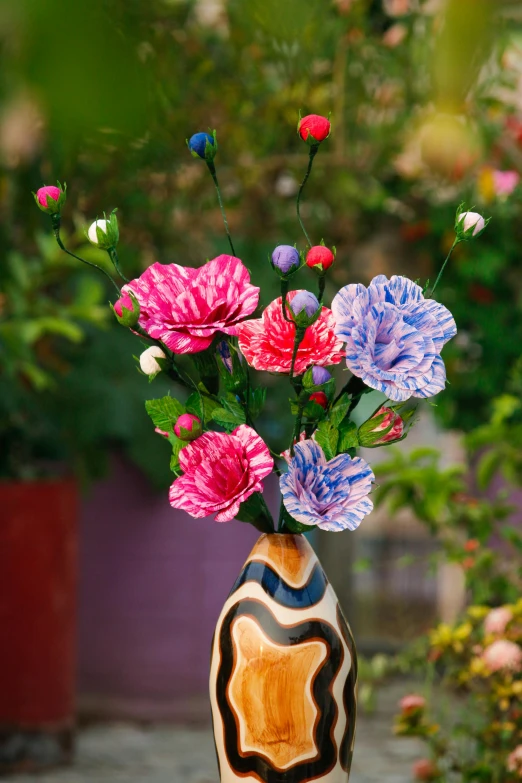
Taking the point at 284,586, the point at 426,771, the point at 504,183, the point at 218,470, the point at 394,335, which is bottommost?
the point at 426,771

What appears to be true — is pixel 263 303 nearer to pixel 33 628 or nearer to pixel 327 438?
pixel 33 628

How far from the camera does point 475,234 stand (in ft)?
3.51

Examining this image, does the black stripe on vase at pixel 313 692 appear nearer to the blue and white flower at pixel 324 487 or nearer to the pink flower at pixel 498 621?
the blue and white flower at pixel 324 487

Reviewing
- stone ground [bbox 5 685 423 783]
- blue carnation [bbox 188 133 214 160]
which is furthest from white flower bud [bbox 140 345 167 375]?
stone ground [bbox 5 685 423 783]

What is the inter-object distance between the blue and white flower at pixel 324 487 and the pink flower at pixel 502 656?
1011 millimetres

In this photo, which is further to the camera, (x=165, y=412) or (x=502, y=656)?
(x=502, y=656)

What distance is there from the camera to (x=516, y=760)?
6.02 ft

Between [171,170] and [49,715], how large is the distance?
1.79 meters

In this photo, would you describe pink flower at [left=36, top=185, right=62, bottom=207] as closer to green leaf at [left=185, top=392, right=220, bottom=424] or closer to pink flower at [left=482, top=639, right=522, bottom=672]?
green leaf at [left=185, top=392, right=220, bottom=424]

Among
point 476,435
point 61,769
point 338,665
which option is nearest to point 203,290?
point 338,665

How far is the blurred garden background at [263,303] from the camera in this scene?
274cm

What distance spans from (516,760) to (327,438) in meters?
1.05

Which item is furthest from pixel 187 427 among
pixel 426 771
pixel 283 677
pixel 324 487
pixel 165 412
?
pixel 426 771

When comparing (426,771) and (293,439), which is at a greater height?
(293,439)
